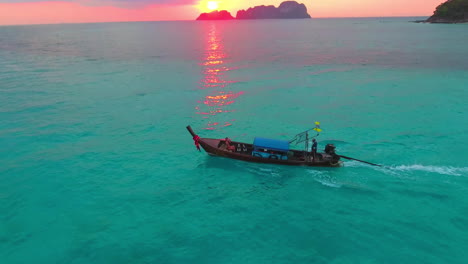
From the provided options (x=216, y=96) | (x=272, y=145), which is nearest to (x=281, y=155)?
(x=272, y=145)

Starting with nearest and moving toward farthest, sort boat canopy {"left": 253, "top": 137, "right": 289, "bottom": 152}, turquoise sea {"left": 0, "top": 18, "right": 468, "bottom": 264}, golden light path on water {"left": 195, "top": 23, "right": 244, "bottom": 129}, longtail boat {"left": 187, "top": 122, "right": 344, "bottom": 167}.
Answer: turquoise sea {"left": 0, "top": 18, "right": 468, "bottom": 264}, boat canopy {"left": 253, "top": 137, "right": 289, "bottom": 152}, longtail boat {"left": 187, "top": 122, "right": 344, "bottom": 167}, golden light path on water {"left": 195, "top": 23, "right": 244, "bottom": 129}

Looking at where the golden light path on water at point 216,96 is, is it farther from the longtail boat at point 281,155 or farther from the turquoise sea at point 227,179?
the longtail boat at point 281,155

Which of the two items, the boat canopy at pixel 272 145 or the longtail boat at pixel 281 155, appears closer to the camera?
the boat canopy at pixel 272 145

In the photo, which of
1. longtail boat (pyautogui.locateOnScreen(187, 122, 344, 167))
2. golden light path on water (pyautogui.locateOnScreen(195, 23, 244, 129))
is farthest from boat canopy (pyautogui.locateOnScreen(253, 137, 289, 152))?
golden light path on water (pyautogui.locateOnScreen(195, 23, 244, 129))

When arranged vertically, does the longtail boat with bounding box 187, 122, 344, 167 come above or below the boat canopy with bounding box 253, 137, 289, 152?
below

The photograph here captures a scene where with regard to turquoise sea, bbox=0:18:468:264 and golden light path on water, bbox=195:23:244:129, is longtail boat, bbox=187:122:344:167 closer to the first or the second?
turquoise sea, bbox=0:18:468:264

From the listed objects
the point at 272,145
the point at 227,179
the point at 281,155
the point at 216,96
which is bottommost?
the point at 227,179

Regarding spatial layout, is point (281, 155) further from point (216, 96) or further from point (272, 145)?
point (216, 96)

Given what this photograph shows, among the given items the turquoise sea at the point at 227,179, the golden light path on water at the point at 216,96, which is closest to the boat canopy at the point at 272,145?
the turquoise sea at the point at 227,179
